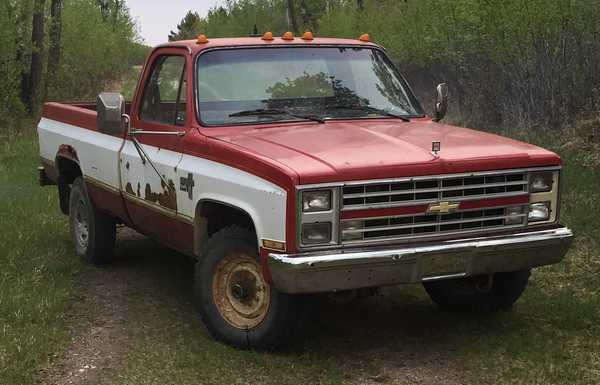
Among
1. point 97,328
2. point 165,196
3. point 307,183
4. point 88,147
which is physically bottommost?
point 97,328

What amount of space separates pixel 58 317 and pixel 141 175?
116 cm

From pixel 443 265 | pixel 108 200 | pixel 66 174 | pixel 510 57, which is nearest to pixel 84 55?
pixel 510 57

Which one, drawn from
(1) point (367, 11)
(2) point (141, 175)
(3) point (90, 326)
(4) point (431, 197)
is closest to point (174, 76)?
(2) point (141, 175)

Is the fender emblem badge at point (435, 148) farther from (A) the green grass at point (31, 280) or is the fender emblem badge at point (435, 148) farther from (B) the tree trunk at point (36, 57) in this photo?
(B) the tree trunk at point (36, 57)

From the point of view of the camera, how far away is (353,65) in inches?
259

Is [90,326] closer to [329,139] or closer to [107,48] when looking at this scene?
[329,139]

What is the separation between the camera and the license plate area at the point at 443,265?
4.95 m

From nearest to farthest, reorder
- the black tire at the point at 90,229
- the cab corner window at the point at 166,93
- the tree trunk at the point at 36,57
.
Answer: the cab corner window at the point at 166,93
the black tire at the point at 90,229
the tree trunk at the point at 36,57

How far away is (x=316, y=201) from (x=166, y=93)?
7.12ft

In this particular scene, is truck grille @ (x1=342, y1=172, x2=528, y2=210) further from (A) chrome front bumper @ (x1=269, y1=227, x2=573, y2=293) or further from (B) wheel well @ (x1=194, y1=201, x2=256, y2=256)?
(B) wheel well @ (x1=194, y1=201, x2=256, y2=256)

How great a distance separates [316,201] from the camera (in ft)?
15.6

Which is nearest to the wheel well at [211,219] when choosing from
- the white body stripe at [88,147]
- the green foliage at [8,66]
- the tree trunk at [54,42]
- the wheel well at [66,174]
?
the white body stripe at [88,147]

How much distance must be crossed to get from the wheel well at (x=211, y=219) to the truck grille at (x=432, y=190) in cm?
98

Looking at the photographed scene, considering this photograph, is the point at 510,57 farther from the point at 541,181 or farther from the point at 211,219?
the point at 211,219
